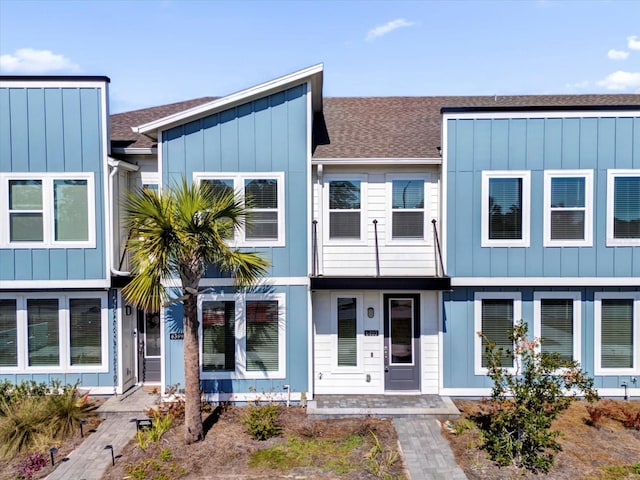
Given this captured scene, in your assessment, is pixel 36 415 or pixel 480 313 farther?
pixel 480 313

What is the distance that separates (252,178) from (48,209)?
4609 millimetres

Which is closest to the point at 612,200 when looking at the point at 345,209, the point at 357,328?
the point at 345,209

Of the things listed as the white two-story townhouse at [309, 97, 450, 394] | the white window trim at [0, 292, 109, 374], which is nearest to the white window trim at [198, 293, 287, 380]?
the white two-story townhouse at [309, 97, 450, 394]

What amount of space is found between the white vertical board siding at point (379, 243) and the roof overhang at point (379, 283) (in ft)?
2.41

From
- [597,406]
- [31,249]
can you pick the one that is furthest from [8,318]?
[597,406]

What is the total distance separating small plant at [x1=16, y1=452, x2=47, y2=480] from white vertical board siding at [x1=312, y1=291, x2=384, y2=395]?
538cm

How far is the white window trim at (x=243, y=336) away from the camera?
952 cm

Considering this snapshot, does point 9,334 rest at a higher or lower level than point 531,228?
lower

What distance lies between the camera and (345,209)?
33.0 ft

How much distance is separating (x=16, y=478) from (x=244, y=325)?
4.59 meters

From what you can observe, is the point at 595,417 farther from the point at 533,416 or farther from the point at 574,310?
the point at 533,416

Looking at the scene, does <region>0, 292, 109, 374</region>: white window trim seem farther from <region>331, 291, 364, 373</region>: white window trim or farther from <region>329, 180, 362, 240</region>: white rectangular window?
<region>329, 180, 362, 240</region>: white rectangular window

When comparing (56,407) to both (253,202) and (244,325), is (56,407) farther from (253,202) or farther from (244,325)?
(253,202)

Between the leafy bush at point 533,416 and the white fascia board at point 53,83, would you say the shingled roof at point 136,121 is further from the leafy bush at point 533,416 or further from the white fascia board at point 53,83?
the leafy bush at point 533,416
